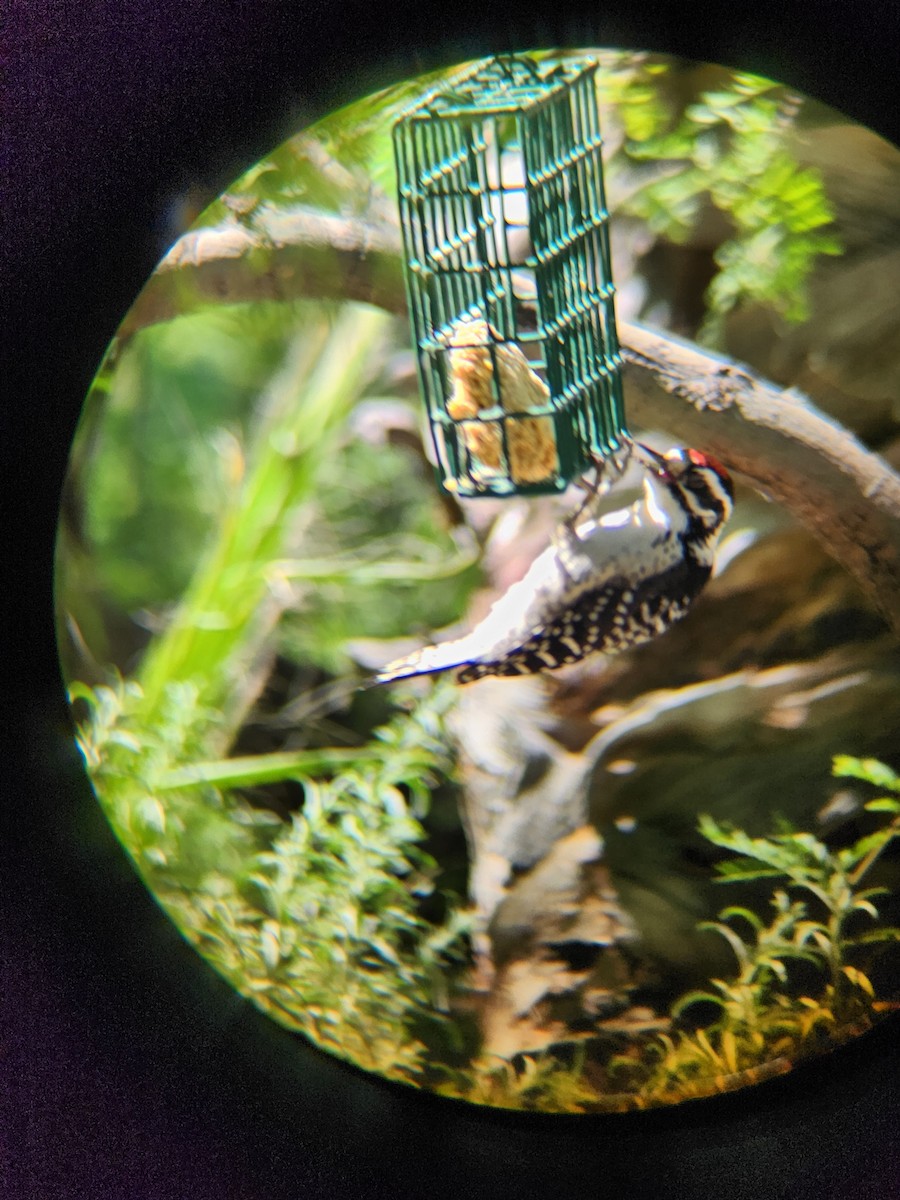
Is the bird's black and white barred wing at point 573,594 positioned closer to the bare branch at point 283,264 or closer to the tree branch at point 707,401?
the tree branch at point 707,401

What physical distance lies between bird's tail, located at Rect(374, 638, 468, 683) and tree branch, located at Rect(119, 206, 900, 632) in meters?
0.23

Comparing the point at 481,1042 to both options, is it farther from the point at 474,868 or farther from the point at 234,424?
the point at 234,424

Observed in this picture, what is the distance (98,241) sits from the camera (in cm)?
92

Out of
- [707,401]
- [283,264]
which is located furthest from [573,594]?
[283,264]

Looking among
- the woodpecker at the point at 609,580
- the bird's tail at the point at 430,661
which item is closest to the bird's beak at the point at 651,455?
the woodpecker at the point at 609,580

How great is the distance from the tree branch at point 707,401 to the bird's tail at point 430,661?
0.23 meters

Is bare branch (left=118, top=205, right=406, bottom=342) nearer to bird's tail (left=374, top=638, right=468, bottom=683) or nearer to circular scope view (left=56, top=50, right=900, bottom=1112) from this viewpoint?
circular scope view (left=56, top=50, right=900, bottom=1112)

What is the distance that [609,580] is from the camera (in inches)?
32.3

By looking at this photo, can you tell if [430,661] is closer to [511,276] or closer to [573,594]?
[573,594]

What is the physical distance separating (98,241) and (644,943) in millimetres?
754

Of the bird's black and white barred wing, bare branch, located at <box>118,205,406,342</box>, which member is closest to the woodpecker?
the bird's black and white barred wing

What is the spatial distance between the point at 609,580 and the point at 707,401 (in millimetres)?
153

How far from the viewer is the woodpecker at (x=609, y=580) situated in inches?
32.1

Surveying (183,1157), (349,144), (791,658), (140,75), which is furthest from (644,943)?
(140,75)
